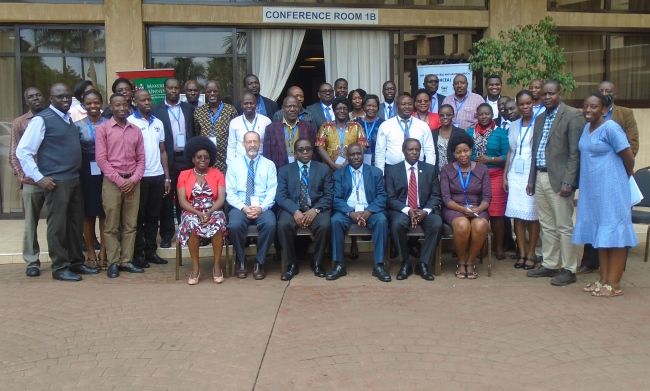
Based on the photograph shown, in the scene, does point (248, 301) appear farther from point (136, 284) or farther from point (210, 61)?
point (210, 61)

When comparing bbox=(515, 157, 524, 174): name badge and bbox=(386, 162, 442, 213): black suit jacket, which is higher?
bbox=(515, 157, 524, 174): name badge

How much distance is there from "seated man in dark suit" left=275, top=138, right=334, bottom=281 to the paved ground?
1.22ft

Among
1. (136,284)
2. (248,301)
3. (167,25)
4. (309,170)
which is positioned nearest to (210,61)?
(167,25)

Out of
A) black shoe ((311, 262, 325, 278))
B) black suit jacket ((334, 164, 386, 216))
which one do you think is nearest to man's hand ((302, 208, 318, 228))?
black suit jacket ((334, 164, 386, 216))

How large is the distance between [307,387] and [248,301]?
6.67 feet

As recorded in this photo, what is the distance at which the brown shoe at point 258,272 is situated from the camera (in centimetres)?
713

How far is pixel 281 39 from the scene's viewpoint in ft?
35.2

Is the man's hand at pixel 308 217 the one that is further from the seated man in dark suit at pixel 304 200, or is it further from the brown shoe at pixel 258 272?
the brown shoe at pixel 258 272

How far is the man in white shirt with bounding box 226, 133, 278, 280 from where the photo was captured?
7176mm

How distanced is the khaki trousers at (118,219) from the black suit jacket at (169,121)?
0.77 meters

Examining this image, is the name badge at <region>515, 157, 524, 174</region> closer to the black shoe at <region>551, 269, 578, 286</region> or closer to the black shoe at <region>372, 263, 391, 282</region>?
the black shoe at <region>551, 269, 578, 286</region>

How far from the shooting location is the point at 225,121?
320 inches

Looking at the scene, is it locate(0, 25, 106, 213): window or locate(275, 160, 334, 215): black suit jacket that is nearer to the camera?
locate(275, 160, 334, 215): black suit jacket

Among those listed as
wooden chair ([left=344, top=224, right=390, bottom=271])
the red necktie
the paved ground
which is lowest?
the paved ground
